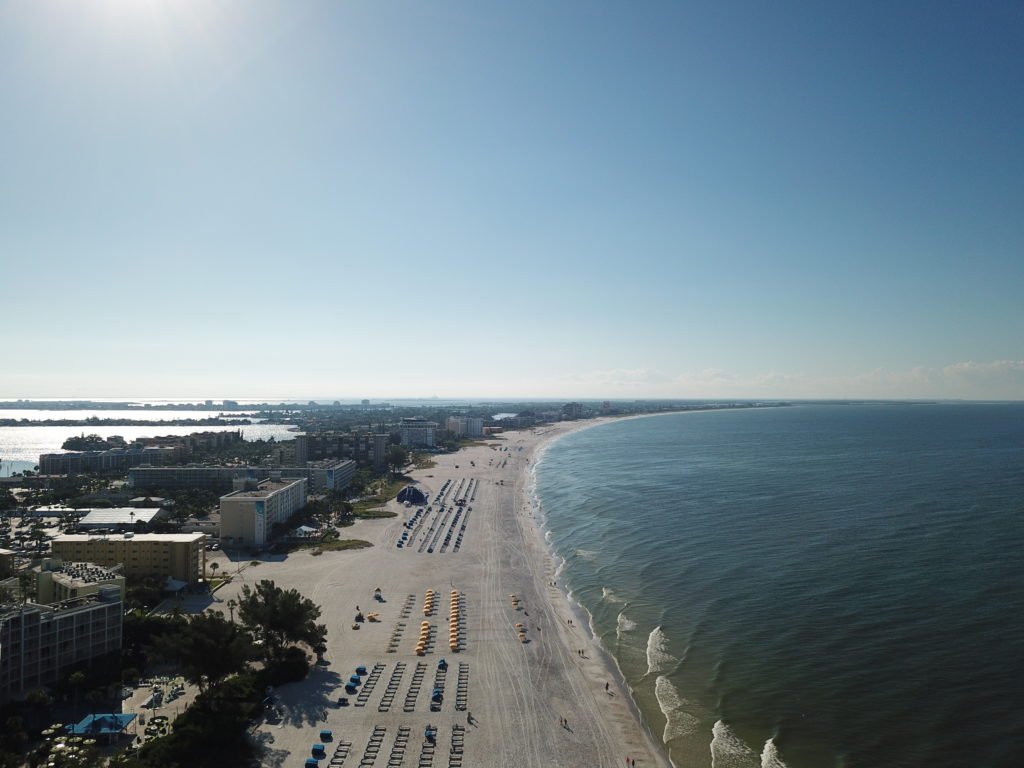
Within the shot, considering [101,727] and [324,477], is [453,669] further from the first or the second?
[324,477]

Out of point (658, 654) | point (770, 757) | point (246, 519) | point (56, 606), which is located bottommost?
point (770, 757)

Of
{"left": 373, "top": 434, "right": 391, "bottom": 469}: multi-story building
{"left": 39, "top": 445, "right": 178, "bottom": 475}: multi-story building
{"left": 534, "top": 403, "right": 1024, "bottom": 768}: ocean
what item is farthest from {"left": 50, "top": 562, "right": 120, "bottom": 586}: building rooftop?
{"left": 39, "top": 445, "right": 178, "bottom": 475}: multi-story building

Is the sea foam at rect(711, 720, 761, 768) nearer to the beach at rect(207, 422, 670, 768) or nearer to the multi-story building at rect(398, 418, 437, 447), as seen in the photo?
the beach at rect(207, 422, 670, 768)

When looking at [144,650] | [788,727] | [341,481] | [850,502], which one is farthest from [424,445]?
[788,727]

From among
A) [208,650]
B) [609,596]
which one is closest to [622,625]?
[609,596]

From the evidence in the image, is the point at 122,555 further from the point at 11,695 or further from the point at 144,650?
the point at 11,695

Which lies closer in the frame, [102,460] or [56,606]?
[56,606]

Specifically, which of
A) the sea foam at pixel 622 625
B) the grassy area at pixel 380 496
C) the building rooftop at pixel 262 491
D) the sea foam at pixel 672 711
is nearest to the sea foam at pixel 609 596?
the sea foam at pixel 622 625

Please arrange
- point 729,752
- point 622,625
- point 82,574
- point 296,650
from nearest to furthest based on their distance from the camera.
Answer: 1. point 729,752
2. point 296,650
3. point 82,574
4. point 622,625
